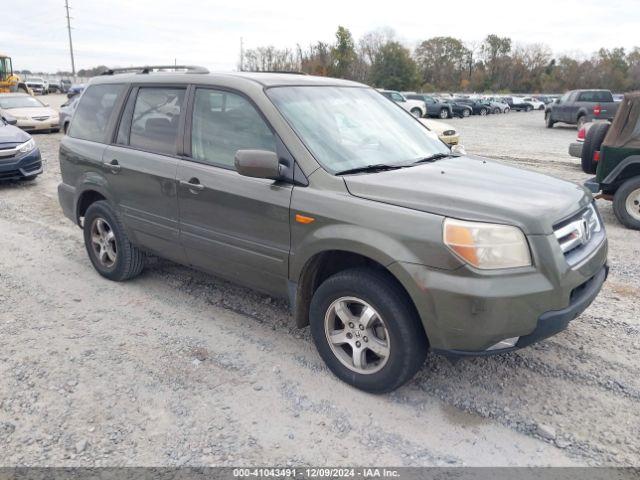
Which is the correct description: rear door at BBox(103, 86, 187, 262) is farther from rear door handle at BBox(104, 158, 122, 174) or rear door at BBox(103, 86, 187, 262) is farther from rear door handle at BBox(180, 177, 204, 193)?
rear door handle at BBox(180, 177, 204, 193)

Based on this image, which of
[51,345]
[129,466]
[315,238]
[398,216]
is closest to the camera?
[129,466]

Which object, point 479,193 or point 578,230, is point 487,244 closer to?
point 479,193

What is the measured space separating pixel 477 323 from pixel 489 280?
23 centimetres

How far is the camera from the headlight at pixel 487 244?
2.75m

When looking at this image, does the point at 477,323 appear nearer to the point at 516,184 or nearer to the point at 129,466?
the point at 516,184

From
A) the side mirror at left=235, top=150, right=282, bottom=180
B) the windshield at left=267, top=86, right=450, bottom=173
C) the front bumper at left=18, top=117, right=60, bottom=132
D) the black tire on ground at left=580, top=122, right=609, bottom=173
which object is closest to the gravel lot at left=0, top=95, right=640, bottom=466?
the side mirror at left=235, top=150, right=282, bottom=180

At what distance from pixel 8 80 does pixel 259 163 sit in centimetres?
3109

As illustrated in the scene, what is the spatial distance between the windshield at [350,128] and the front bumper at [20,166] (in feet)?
24.7

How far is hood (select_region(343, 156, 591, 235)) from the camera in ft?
9.30

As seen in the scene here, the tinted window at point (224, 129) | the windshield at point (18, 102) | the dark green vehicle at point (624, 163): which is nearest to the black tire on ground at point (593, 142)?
the dark green vehicle at point (624, 163)

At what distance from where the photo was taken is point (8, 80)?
93.2ft

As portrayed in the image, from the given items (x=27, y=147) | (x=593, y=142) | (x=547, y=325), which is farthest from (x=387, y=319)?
(x=27, y=147)

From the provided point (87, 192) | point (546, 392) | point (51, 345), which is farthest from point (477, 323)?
point (87, 192)

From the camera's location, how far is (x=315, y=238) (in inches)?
127
